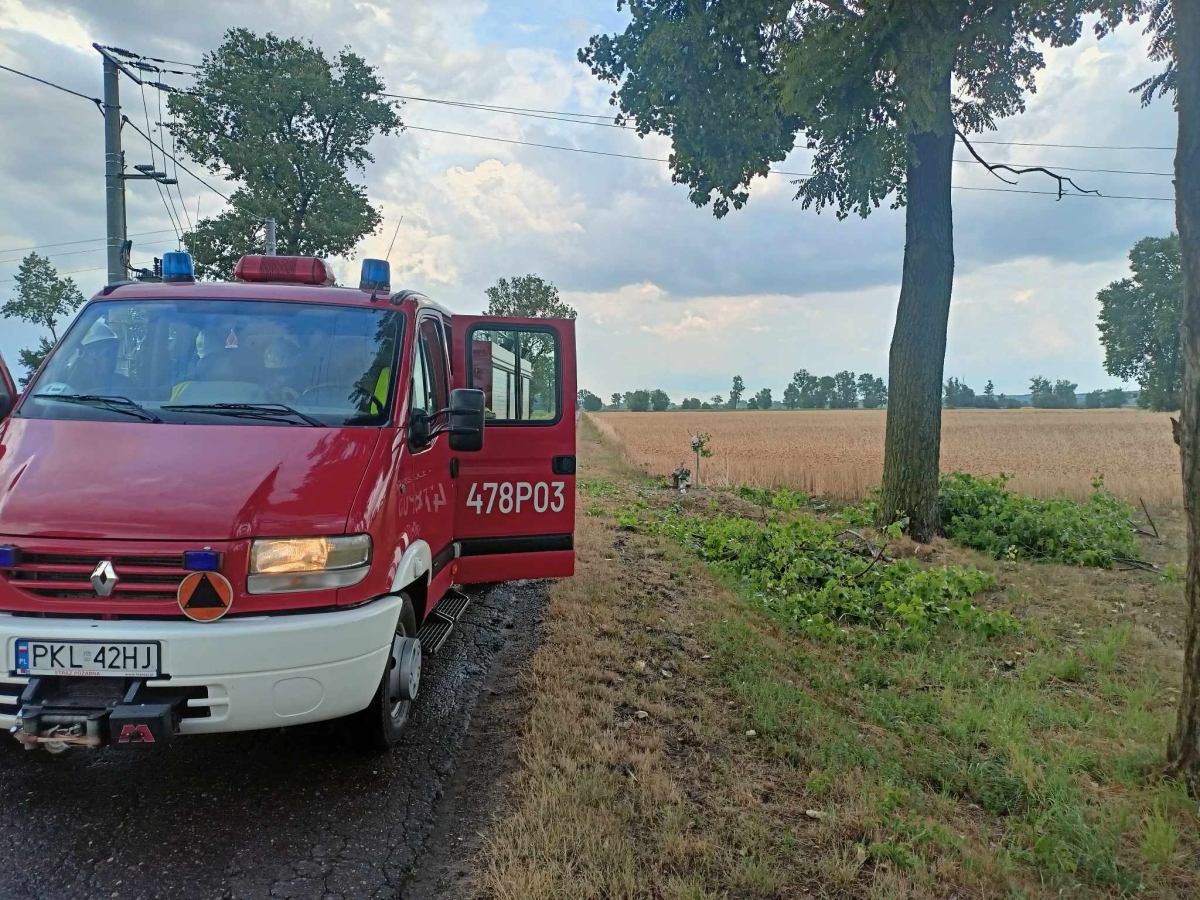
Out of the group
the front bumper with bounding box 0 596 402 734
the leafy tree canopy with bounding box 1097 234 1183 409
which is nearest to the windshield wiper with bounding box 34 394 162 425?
the front bumper with bounding box 0 596 402 734

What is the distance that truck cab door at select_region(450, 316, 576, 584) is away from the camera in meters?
4.58

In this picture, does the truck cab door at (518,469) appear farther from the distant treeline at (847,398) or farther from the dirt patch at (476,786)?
the distant treeline at (847,398)

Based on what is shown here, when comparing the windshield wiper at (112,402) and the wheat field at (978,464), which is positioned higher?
the windshield wiper at (112,402)

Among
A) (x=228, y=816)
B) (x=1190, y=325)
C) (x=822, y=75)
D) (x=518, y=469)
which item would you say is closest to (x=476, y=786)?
(x=228, y=816)

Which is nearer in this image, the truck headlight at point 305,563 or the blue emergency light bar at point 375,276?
the truck headlight at point 305,563

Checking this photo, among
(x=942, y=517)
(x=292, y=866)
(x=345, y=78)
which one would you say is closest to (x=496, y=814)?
(x=292, y=866)

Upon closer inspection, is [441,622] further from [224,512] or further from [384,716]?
[224,512]

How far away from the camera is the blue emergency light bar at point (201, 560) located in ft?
8.13

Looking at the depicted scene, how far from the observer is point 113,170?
994 cm

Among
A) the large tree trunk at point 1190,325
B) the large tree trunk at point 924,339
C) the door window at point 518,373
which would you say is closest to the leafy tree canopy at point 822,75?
the large tree trunk at point 924,339

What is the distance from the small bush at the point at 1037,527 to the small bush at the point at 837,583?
5.84 ft

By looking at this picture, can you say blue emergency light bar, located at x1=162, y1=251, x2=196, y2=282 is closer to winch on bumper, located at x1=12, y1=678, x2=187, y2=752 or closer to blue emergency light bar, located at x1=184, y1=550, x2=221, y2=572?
blue emergency light bar, located at x1=184, y1=550, x2=221, y2=572

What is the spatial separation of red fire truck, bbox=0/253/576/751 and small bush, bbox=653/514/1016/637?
10.5 ft

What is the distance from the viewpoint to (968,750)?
3.38 meters
